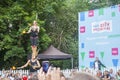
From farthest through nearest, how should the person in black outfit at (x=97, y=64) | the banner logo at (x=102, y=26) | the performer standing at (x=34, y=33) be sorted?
1. the banner logo at (x=102, y=26)
2. the person in black outfit at (x=97, y=64)
3. the performer standing at (x=34, y=33)

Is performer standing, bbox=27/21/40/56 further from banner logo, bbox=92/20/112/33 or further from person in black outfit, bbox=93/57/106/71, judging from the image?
banner logo, bbox=92/20/112/33

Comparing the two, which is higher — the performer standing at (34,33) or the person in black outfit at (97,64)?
the performer standing at (34,33)

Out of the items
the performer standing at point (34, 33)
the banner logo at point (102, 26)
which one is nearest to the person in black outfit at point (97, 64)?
the banner logo at point (102, 26)

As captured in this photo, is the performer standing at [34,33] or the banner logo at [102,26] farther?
the banner logo at [102,26]

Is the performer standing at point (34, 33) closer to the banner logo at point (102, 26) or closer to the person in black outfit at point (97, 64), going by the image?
the person in black outfit at point (97, 64)

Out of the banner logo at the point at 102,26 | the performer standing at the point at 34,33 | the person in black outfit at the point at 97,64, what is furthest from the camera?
the banner logo at the point at 102,26

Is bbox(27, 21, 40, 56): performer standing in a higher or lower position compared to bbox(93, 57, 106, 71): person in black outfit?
higher

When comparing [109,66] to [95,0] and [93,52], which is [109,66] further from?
[95,0]

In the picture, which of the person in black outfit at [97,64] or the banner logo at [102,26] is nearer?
the person in black outfit at [97,64]

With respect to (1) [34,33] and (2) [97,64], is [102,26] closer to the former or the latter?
(2) [97,64]

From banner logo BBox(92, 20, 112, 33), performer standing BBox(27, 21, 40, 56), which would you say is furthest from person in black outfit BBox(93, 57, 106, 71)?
performer standing BBox(27, 21, 40, 56)

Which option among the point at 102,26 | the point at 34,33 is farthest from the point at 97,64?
the point at 34,33

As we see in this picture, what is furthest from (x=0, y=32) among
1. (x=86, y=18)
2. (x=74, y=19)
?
(x=74, y=19)

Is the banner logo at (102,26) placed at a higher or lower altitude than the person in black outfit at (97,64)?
higher
